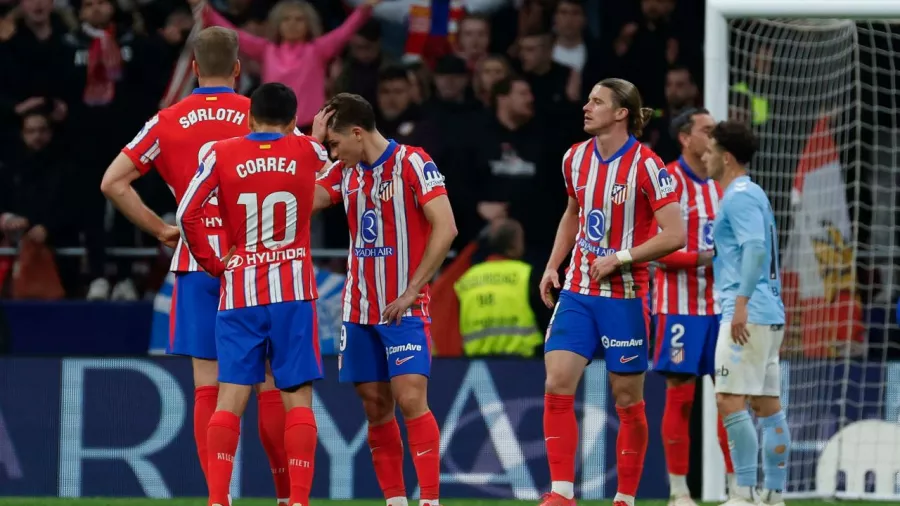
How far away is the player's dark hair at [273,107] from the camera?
676 centimetres

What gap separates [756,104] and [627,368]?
3.21 m

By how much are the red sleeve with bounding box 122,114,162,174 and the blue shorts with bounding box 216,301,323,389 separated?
920 mm

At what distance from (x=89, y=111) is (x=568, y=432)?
6.09 meters

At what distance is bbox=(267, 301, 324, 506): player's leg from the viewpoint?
6.64 m

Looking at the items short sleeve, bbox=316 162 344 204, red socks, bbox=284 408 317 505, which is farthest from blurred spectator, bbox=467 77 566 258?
red socks, bbox=284 408 317 505

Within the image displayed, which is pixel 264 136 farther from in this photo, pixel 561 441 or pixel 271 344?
pixel 561 441

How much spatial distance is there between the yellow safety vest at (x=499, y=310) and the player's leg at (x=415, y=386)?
3.21 metres

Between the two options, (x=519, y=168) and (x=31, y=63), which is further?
(x=31, y=63)

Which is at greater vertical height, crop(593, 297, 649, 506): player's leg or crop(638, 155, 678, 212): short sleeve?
crop(638, 155, 678, 212): short sleeve

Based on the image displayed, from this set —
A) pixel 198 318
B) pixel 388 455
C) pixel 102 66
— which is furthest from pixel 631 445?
pixel 102 66

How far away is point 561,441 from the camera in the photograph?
745 centimetres

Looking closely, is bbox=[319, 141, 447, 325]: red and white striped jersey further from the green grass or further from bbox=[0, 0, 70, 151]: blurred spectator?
bbox=[0, 0, 70, 151]: blurred spectator

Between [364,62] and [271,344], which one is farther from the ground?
[364,62]

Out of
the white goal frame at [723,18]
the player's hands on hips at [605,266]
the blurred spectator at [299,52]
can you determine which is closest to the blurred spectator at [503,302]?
the white goal frame at [723,18]
